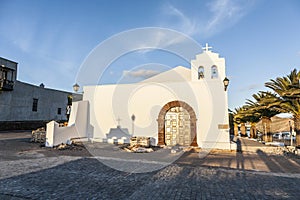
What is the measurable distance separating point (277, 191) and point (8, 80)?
23.3 meters

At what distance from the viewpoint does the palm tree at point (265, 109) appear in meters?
11.6

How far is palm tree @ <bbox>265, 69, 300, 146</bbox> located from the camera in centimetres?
1050

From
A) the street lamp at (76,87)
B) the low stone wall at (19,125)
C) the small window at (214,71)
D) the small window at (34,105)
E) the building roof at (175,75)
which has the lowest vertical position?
the low stone wall at (19,125)

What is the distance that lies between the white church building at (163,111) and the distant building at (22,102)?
11532 millimetres

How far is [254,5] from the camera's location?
9.57 metres

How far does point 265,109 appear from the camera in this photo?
45.0 ft

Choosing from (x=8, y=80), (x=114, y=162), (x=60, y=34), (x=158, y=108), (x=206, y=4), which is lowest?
(x=114, y=162)

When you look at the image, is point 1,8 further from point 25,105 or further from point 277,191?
point 277,191

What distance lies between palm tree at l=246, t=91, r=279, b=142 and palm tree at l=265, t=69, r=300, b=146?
36 centimetres

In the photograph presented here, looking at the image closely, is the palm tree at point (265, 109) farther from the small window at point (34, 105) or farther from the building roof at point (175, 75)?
the small window at point (34, 105)

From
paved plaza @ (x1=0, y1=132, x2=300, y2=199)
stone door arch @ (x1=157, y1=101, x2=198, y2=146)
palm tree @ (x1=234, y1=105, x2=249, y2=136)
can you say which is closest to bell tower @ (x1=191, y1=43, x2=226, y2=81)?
stone door arch @ (x1=157, y1=101, x2=198, y2=146)

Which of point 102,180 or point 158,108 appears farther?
point 158,108

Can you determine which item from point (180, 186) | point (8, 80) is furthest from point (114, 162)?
point (8, 80)


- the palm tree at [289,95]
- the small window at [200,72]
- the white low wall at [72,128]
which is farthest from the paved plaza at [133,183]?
the small window at [200,72]
